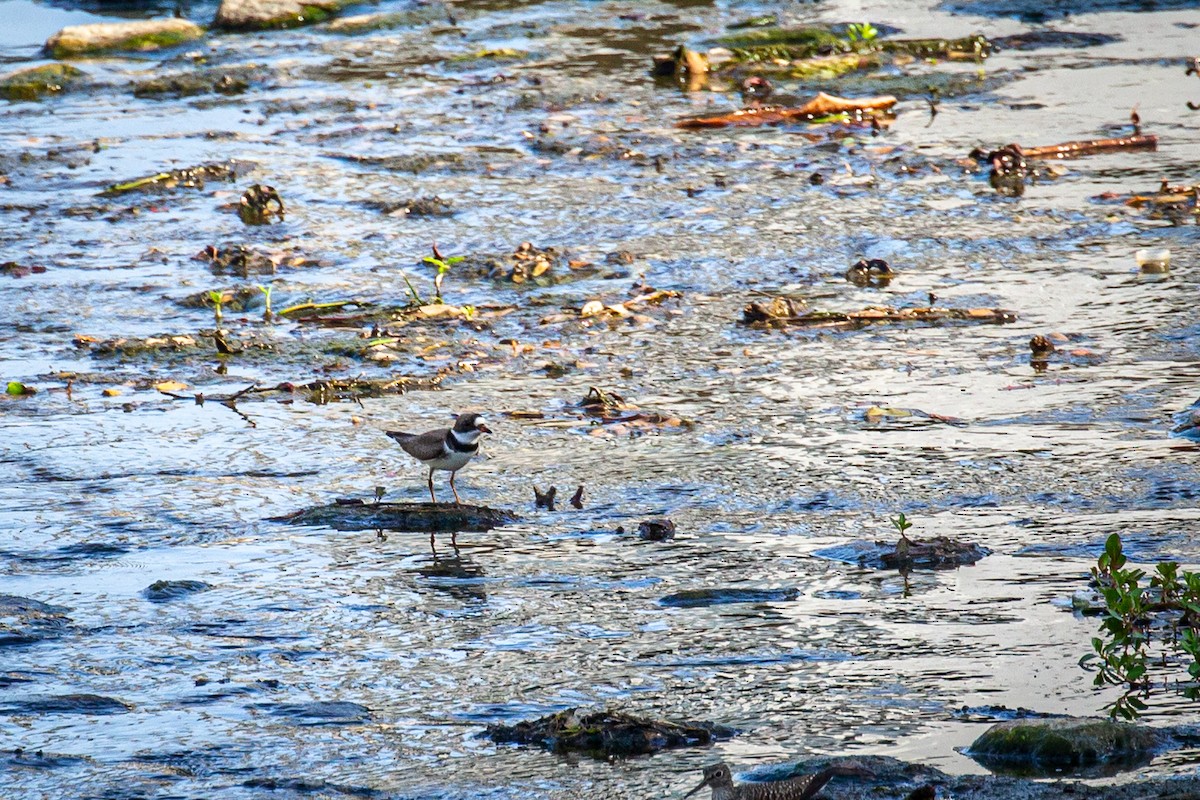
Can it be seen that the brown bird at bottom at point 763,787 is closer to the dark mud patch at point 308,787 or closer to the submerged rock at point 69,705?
Answer: the dark mud patch at point 308,787

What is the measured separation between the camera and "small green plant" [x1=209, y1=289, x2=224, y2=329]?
33.7ft

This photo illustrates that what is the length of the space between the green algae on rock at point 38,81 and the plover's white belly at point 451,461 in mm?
12968

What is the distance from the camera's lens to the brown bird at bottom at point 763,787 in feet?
14.7

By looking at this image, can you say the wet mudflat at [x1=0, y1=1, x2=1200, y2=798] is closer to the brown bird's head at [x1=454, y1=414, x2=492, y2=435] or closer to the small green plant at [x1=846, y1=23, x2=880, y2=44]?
the brown bird's head at [x1=454, y1=414, x2=492, y2=435]

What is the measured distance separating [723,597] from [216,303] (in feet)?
16.8

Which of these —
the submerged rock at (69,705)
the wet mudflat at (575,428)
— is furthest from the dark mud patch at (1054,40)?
the submerged rock at (69,705)

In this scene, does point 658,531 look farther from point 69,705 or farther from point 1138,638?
point 69,705

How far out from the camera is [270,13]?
2173 centimetres

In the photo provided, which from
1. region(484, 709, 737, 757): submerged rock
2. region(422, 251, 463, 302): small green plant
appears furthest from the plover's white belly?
region(422, 251, 463, 302): small green plant

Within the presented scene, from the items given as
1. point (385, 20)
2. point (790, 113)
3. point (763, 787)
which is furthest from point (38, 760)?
point (385, 20)

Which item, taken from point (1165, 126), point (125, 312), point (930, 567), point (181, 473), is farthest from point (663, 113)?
point (930, 567)

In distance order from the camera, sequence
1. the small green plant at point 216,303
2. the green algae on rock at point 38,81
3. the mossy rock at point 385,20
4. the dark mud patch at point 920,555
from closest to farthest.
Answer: the dark mud patch at point 920,555 → the small green plant at point 216,303 → the green algae on rock at point 38,81 → the mossy rock at point 385,20

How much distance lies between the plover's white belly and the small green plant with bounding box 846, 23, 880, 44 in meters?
12.1

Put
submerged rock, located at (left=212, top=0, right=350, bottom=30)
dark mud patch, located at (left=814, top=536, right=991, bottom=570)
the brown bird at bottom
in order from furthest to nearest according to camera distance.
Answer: submerged rock, located at (left=212, top=0, right=350, bottom=30) → dark mud patch, located at (left=814, top=536, right=991, bottom=570) → the brown bird at bottom
